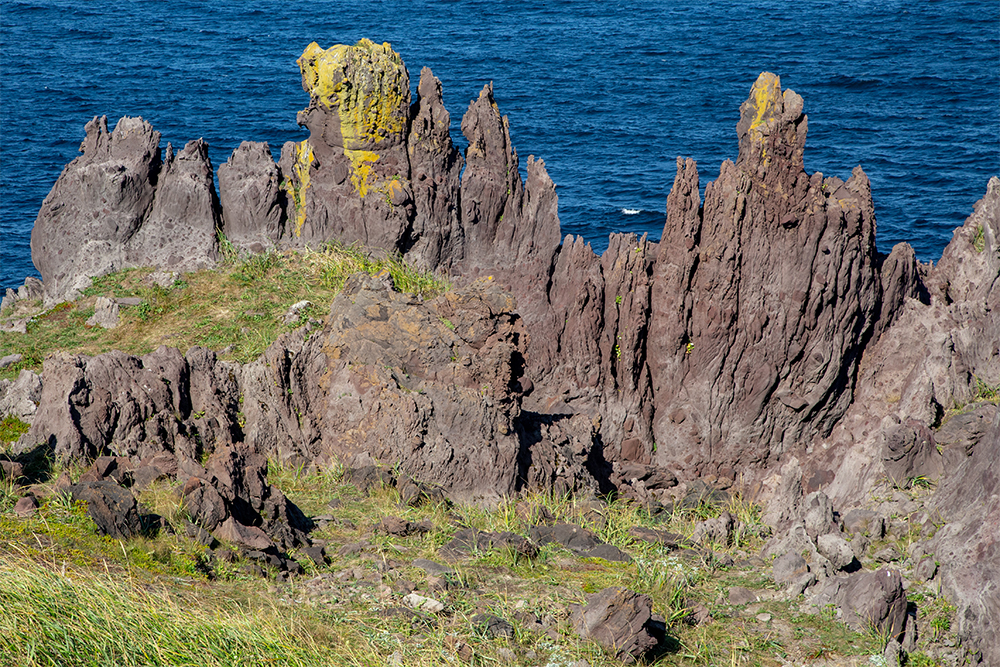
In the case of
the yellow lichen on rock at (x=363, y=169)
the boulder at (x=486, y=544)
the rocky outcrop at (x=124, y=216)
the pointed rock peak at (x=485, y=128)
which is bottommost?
the boulder at (x=486, y=544)

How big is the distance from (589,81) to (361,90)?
129 feet

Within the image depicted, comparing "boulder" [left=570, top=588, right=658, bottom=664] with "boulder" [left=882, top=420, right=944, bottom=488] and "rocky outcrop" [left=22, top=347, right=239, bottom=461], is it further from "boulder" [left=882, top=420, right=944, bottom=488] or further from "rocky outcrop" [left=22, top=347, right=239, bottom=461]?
"rocky outcrop" [left=22, top=347, right=239, bottom=461]

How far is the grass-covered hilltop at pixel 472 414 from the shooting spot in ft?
33.8

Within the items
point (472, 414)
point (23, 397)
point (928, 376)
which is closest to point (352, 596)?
point (472, 414)

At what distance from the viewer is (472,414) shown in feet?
47.4

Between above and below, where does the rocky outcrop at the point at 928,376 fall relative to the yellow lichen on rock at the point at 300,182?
below

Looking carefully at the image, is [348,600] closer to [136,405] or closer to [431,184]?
[136,405]

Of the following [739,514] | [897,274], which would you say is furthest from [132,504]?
[897,274]

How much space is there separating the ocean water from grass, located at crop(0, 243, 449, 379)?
17158 millimetres

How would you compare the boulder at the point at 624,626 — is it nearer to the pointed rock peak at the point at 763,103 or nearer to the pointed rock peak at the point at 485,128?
the pointed rock peak at the point at 763,103

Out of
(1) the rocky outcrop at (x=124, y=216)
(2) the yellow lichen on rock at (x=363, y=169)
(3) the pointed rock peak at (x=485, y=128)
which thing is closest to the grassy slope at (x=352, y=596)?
(1) the rocky outcrop at (x=124, y=216)

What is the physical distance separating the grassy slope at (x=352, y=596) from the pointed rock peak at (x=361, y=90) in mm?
8197

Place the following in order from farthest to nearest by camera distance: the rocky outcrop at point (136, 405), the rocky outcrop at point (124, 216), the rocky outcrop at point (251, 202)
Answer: the rocky outcrop at point (251, 202) → the rocky outcrop at point (124, 216) → the rocky outcrop at point (136, 405)

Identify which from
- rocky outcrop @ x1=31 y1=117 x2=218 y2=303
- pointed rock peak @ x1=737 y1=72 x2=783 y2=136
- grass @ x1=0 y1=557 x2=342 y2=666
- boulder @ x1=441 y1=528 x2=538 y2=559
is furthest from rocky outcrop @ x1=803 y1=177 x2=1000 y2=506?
rocky outcrop @ x1=31 y1=117 x2=218 y2=303
